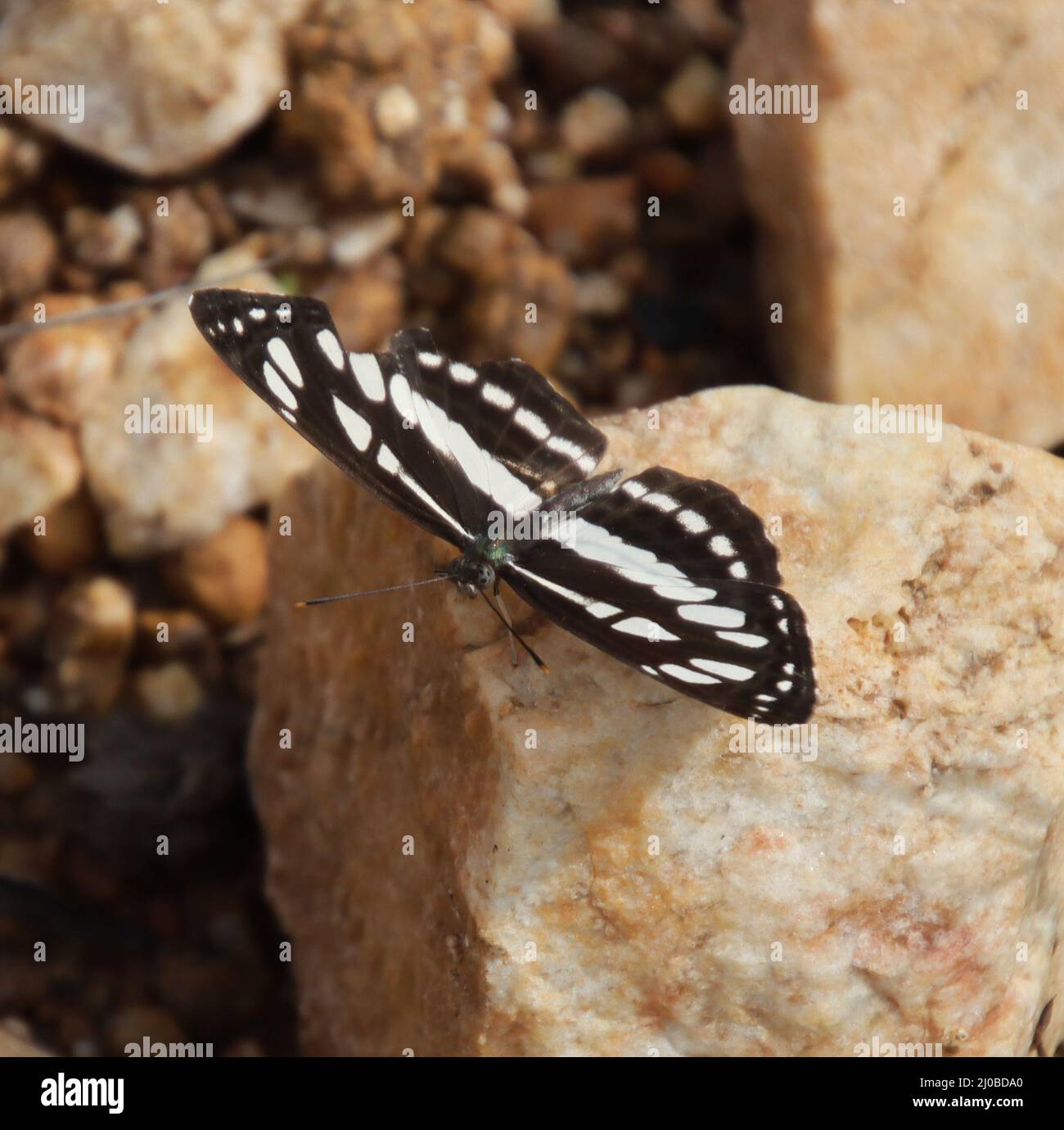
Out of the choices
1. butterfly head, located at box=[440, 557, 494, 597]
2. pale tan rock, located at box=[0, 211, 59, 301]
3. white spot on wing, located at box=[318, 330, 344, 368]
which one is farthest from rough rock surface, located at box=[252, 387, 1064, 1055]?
pale tan rock, located at box=[0, 211, 59, 301]

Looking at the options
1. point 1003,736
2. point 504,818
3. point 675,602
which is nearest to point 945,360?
point 1003,736

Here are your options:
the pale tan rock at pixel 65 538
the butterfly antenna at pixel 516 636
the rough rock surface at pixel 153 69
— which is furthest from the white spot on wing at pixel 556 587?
the rough rock surface at pixel 153 69

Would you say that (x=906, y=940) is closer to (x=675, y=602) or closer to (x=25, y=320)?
(x=675, y=602)

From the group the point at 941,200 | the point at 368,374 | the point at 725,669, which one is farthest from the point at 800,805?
the point at 941,200

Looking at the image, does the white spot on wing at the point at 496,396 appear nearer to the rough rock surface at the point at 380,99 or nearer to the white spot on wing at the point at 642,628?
the white spot on wing at the point at 642,628

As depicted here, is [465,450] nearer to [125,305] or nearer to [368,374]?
[368,374]
